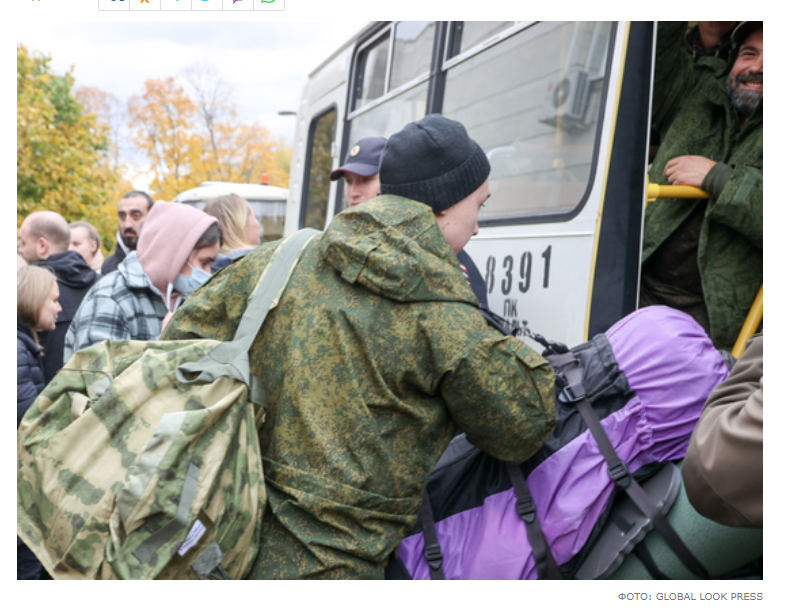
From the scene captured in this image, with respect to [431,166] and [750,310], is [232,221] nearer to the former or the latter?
[431,166]

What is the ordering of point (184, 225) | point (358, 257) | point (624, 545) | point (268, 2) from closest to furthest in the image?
point (358, 257), point (624, 545), point (268, 2), point (184, 225)

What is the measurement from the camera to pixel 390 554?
75.0 inches

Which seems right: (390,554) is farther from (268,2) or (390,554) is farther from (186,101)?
(186,101)

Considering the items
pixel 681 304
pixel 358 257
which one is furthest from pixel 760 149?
pixel 358 257

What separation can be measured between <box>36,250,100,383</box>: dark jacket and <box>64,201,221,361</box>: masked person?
3.99ft

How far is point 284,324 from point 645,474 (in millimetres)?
1053

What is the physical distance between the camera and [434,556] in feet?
6.36

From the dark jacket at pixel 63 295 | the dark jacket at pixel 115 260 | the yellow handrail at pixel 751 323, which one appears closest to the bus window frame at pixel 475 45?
the yellow handrail at pixel 751 323

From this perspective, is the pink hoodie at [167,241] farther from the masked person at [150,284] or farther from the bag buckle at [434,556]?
the bag buckle at [434,556]

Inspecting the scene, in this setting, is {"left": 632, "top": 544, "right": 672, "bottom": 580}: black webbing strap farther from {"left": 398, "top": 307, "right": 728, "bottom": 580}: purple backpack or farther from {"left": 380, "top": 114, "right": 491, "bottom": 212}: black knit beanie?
{"left": 380, "top": 114, "right": 491, "bottom": 212}: black knit beanie

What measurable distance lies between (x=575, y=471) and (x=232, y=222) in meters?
2.22

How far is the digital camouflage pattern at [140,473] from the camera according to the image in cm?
155

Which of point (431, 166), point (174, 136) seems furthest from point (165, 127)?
point (431, 166)

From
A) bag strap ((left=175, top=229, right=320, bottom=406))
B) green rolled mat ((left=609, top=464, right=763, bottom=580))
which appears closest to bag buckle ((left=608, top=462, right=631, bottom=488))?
green rolled mat ((left=609, top=464, right=763, bottom=580))
